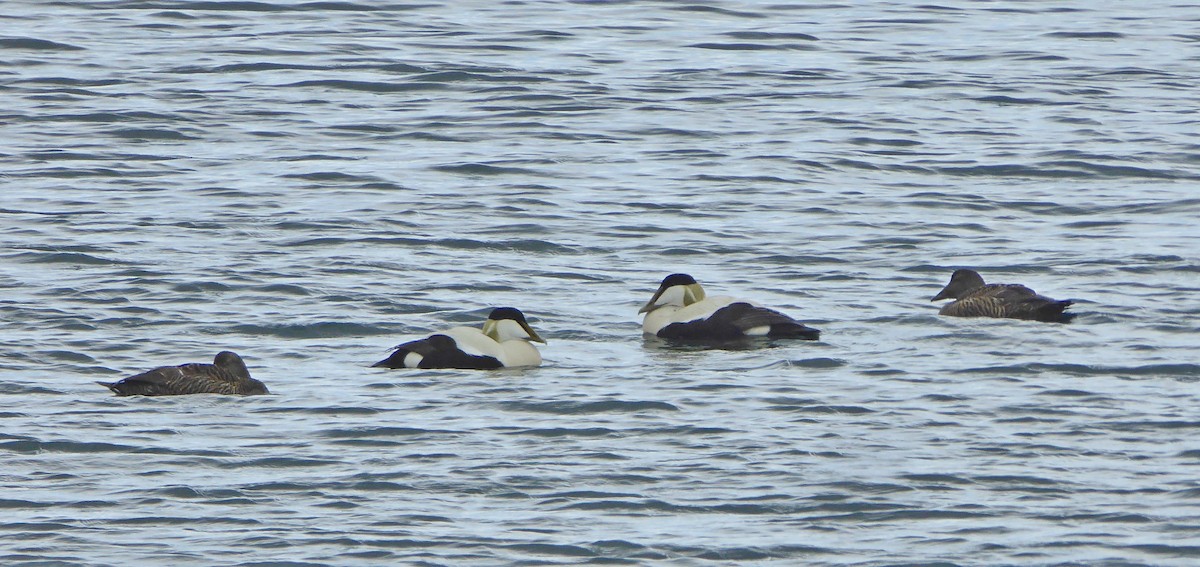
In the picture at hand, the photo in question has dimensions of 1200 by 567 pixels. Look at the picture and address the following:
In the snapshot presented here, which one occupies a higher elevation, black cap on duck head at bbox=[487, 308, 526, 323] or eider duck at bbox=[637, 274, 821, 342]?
black cap on duck head at bbox=[487, 308, 526, 323]

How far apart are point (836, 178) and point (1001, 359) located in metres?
6.64

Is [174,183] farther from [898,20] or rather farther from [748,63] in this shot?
[898,20]

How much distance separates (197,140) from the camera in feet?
67.8

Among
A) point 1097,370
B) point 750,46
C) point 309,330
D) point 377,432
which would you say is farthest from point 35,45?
point 1097,370

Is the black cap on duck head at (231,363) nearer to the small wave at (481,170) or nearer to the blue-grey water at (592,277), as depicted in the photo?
the blue-grey water at (592,277)

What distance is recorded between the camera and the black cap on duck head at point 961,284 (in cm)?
1406

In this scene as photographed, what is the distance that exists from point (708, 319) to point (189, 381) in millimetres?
3515

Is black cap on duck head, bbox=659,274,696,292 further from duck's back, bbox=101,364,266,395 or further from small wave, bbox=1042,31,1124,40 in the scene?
small wave, bbox=1042,31,1124,40

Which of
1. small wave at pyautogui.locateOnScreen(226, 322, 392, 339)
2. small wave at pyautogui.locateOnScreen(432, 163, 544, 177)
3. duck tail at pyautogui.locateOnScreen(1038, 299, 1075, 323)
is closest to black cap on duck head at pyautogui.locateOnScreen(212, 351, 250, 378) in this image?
small wave at pyautogui.locateOnScreen(226, 322, 392, 339)

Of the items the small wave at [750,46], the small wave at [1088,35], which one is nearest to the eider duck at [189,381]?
the small wave at [750,46]

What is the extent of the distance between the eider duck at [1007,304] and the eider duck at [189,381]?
464cm

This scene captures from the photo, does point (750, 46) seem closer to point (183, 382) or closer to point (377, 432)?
point (183, 382)

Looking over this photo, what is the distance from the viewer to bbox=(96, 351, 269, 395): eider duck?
11375mm

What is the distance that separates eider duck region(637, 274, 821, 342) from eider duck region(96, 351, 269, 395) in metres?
2.96
